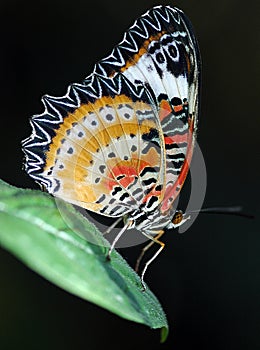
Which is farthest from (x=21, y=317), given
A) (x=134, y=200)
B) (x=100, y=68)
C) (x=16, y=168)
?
(x=100, y=68)

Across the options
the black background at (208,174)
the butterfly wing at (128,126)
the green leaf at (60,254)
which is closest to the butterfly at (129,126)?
the butterfly wing at (128,126)

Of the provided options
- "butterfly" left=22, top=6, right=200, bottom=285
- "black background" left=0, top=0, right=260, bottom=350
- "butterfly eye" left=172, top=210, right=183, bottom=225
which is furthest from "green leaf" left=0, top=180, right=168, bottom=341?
"black background" left=0, top=0, right=260, bottom=350

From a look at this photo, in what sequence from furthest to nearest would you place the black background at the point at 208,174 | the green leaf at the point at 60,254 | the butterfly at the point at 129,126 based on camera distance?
the black background at the point at 208,174, the butterfly at the point at 129,126, the green leaf at the point at 60,254

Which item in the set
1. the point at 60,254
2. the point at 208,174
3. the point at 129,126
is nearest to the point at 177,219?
the point at 129,126

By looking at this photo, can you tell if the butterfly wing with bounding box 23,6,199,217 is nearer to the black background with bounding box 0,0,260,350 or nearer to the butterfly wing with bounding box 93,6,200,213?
the butterfly wing with bounding box 93,6,200,213

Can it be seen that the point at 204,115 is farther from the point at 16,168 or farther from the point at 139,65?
the point at 139,65

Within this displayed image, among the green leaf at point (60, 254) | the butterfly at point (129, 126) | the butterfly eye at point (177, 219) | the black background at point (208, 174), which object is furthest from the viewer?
the black background at point (208, 174)

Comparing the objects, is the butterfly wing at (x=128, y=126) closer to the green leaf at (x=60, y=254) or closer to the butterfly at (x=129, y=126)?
the butterfly at (x=129, y=126)
